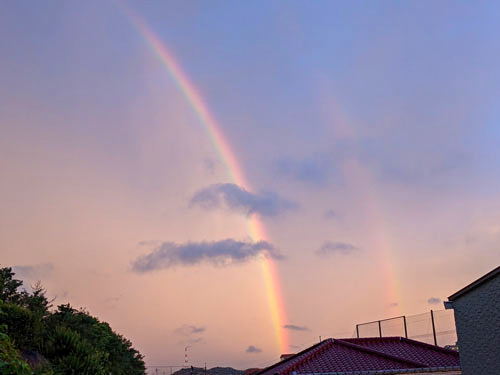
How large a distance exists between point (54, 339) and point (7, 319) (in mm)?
2717

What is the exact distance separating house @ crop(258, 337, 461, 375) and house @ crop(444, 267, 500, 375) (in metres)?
5.50

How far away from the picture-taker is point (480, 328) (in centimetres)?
1750

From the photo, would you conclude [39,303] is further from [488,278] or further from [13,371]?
[488,278]

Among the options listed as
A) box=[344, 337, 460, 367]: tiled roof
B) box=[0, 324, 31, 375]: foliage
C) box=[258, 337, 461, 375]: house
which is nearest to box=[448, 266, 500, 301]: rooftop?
box=[258, 337, 461, 375]: house

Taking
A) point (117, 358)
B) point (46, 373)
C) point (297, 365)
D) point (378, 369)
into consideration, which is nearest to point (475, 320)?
point (378, 369)

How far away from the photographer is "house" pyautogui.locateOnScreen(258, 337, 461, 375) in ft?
77.4

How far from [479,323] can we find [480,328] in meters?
0.16

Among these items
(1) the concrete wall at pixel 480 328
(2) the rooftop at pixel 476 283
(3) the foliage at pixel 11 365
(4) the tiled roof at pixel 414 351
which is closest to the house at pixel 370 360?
(4) the tiled roof at pixel 414 351

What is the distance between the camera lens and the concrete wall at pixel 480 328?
16594mm

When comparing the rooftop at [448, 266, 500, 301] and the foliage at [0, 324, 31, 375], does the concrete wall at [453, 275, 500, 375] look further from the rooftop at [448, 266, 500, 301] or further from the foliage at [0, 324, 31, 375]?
the foliage at [0, 324, 31, 375]

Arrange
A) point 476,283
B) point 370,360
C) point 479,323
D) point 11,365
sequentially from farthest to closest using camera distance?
point 370,360
point 479,323
point 476,283
point 11,365

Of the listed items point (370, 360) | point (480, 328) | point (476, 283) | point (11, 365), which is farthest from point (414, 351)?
point (11, 365)

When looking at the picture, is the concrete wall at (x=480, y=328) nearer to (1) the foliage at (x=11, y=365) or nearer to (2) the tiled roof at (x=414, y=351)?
(2) the tiled roof at (x=414, y=351)

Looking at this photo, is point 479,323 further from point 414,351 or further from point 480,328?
point 414,351
